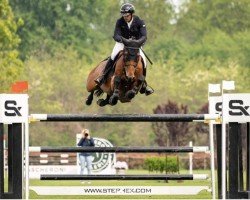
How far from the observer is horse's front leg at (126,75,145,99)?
48.6ft

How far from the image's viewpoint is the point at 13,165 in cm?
1273

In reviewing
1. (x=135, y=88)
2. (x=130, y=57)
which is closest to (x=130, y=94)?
(x=135, y=88)

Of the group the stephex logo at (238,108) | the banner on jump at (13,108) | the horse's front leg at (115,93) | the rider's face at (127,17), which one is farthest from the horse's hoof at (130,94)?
the stephex logo at (238,108)

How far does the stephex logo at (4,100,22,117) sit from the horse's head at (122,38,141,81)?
7.86 ft

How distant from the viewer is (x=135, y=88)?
49.1 feet

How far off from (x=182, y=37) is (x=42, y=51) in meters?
21.1

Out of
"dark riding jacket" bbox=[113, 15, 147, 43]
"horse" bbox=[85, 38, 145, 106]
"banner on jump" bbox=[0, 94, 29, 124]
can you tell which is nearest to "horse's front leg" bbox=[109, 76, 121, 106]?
"horse" bbox=[85, 38, 145, 106]

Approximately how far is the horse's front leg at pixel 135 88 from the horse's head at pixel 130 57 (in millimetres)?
126

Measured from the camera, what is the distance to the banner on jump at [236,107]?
12.4 m

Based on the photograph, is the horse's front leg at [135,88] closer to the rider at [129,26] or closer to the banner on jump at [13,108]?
the rider at [129,26]

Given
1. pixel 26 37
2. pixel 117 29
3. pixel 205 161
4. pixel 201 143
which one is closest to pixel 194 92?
pixel 201 143

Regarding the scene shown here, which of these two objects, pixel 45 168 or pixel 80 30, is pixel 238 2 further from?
pixel 45 168

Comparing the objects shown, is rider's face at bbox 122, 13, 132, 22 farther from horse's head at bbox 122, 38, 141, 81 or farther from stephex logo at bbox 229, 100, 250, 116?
stephex logo at bbox 229, 100, 250, 116

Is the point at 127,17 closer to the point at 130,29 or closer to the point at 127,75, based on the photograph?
the point at 130,29
